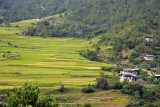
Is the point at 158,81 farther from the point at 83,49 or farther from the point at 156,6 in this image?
the point at 156,6

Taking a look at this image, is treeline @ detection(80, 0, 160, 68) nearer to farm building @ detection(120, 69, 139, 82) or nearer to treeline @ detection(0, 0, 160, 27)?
farm building @ detection(120, 69, 139, 82)

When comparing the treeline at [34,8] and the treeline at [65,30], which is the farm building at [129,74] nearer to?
the treeline at [65,30]

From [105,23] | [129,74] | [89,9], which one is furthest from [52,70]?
[89,9]

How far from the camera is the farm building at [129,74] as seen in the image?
29725mm

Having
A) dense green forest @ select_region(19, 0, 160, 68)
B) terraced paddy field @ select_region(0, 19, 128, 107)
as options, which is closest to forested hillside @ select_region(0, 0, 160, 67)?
dense green forest @ select_region(19, 0, 160, 68)

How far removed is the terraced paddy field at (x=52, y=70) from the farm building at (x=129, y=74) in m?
1.91

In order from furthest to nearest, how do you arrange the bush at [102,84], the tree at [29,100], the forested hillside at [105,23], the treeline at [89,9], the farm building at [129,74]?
1. the treeline at [89,9]
2. the forested hillside at [105,23]
3. the farm building at [129,74]
4. the bush at [102,84]
5. the tree at [29,100]

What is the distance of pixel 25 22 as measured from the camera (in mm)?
70062

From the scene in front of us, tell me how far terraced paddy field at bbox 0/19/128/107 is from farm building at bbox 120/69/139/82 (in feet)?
6.27

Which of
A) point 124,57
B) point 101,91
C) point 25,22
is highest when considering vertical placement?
point 25,22

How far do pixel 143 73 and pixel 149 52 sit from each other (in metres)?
8.55

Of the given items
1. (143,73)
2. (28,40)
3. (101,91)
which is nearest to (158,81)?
(143,73)

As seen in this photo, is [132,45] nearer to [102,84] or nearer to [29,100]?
[102,84]

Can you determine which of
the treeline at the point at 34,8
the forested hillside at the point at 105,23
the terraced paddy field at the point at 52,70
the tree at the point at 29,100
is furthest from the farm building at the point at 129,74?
the treeline at the point at 34,8
